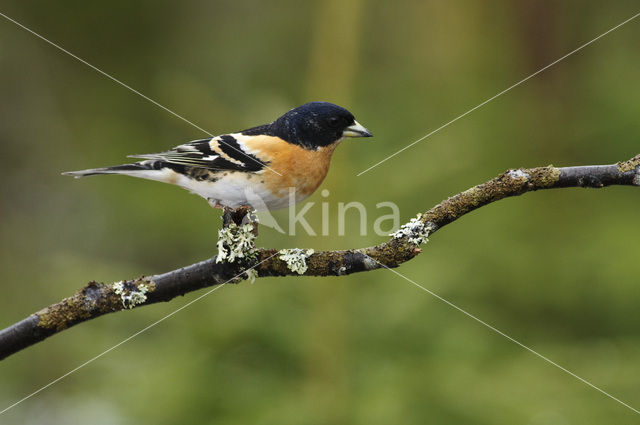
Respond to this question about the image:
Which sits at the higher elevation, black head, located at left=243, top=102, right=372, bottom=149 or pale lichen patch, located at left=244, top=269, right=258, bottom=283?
black head, located at left=243, top=102, right=372, bottom=149

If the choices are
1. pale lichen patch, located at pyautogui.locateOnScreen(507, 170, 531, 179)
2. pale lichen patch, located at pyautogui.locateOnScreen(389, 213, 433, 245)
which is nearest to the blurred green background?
pale lichen patch, located at pyautogui.locateOnScreen(389, 213, 433, 245)

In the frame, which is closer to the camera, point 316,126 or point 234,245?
point 234,245

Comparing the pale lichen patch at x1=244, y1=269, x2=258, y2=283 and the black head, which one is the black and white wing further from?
the pale lichen patch at x1=244, y1=269, x2=258, y2=283

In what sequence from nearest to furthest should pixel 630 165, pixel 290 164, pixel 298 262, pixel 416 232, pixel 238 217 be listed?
pixel 630 165, pixel 416 232, pixel 298 262, pixel 238 217, pixel 290 164

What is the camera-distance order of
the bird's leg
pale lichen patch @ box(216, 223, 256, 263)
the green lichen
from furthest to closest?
the bird's leg < pale lichen patch @ box(216, 223, 256, 263) < the green lichen

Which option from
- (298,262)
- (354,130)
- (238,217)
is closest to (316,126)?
(354,130)

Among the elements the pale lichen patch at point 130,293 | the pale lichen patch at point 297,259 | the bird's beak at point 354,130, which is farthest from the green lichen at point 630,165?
the pale lichen patch at point 130,293

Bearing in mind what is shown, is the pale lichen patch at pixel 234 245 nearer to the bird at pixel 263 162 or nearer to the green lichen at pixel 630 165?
the bird at pixel 263 162

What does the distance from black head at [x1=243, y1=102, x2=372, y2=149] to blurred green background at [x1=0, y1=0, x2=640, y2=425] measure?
1.39 ft

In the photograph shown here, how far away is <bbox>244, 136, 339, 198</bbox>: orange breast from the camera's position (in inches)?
141

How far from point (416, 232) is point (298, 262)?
46 cm

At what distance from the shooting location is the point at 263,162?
3682mm

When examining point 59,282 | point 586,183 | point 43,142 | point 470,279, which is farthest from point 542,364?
point 43,142

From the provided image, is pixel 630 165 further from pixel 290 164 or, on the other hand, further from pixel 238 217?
pixel 290 164
